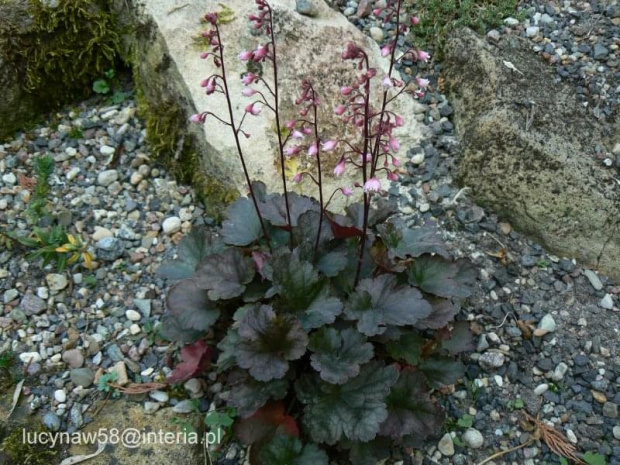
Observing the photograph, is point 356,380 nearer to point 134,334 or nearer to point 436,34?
point 134,334

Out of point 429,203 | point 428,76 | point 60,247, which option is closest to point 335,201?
point 429,203

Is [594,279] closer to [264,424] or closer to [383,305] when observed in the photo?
[383,305]

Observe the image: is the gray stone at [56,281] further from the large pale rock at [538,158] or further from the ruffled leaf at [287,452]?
the large pale rock at [538,158]

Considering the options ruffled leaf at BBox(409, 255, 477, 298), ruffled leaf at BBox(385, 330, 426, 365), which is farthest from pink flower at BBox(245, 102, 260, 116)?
ruffled leaf at BBox(385, 330, 426, 365)

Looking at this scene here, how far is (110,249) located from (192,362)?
845 millimetres

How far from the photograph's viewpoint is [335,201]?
10.1 feet

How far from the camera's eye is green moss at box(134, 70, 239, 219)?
3189mm

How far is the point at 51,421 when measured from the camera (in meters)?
2.61

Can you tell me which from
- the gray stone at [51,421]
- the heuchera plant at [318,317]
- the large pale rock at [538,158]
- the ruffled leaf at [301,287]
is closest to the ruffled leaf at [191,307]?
the heuchera plant at [318,317]

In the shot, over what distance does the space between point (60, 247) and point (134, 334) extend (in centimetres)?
55

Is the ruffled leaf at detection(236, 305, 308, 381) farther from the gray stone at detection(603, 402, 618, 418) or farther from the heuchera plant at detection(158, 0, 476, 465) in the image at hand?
the gray stone at detection(603, 402, 618, 418)

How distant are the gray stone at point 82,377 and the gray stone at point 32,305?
364mm

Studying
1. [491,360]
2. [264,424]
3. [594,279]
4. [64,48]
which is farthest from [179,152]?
[594,279]

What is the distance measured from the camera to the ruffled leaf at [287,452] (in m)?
2.29
